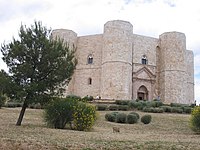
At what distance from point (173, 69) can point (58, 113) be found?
92.4ft

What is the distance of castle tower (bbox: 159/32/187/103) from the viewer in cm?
3906

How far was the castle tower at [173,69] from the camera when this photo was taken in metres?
39.1

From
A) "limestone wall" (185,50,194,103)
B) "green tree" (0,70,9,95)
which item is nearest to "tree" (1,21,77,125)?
"green tree" (0,70,9,95)

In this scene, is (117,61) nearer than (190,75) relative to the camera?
Yes

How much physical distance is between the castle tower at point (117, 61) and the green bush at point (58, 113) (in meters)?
21.7

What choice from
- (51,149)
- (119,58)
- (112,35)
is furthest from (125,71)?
(51,149)

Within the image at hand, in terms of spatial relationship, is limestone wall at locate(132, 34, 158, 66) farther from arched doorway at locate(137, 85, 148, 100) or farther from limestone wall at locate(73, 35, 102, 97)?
limestone wall at locate(73, 35, 102, 97)

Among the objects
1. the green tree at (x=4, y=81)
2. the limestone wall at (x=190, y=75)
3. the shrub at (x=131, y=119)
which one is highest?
the limestone wall at (x=190, y=75)

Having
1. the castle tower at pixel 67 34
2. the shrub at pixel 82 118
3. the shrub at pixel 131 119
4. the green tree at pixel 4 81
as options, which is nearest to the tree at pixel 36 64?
the green tree at pixel 4 81

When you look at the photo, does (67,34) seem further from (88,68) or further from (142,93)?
(142,93)

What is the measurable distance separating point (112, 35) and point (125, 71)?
474 cm

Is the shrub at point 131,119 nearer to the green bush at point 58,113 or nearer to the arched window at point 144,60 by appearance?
the green bush at point 58,113

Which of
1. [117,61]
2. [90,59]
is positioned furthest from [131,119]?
[90,59]

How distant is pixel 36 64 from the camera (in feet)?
46.1
